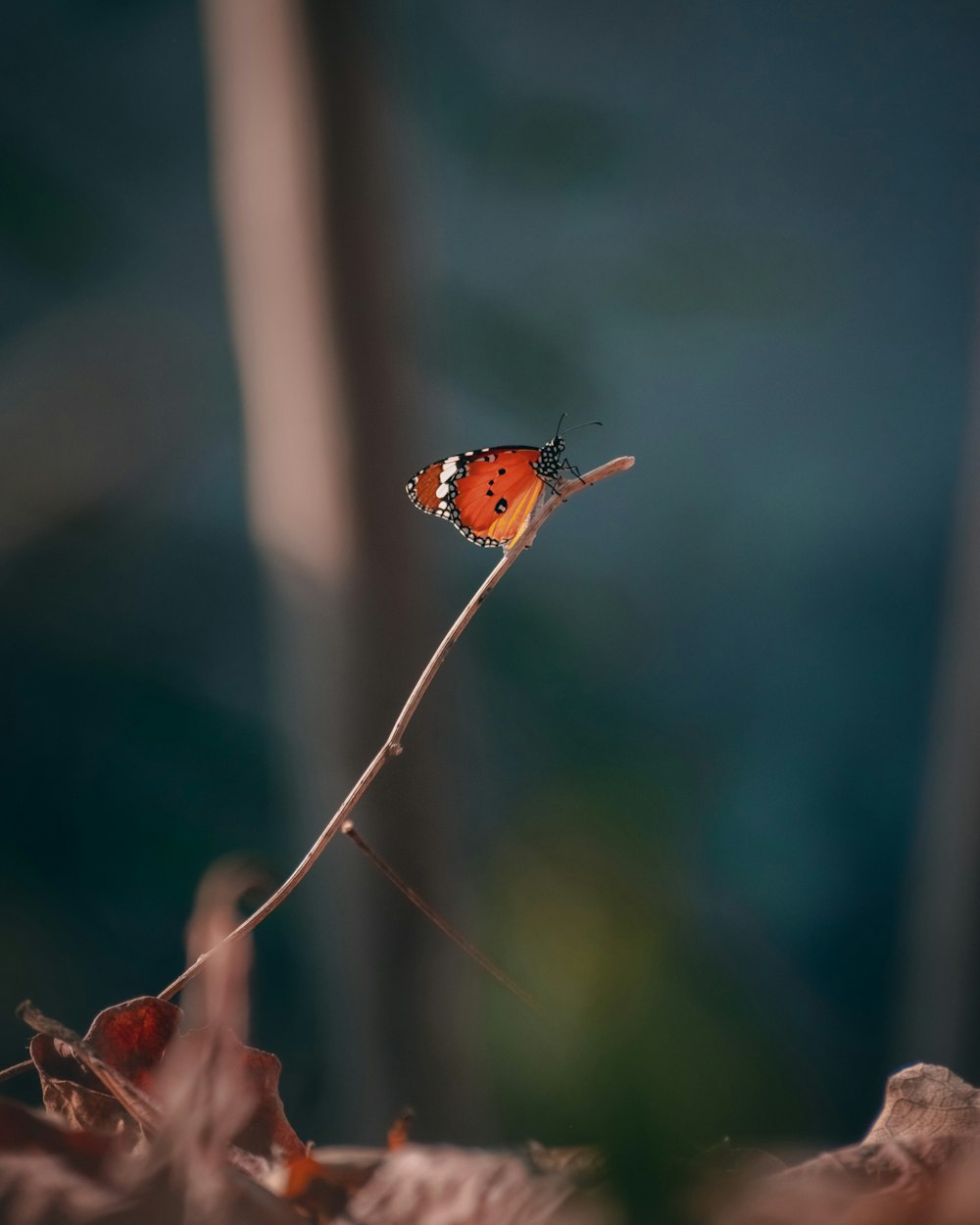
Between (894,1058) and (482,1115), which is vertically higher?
(482,1115)

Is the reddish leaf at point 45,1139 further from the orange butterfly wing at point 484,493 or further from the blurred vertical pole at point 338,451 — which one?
the blurred vertical pole at point 338,451

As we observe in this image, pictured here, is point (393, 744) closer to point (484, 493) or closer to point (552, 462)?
point (484, 493)

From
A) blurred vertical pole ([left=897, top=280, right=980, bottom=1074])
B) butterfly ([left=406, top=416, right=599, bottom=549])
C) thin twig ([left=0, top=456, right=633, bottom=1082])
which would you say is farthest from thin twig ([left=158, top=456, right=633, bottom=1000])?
blurred vertical pole ([left=897, top=280, right=980, bottom=1074])

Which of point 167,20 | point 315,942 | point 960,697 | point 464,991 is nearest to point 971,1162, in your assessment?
point 464,991

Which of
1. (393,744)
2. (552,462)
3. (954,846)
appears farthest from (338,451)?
(954,846)

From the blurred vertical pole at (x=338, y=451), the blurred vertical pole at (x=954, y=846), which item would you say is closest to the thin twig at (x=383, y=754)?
the blurred vertical pole at (x=338, y=451)

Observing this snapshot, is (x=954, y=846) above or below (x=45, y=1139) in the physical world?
below

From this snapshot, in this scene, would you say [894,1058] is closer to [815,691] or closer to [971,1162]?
[815,691]
